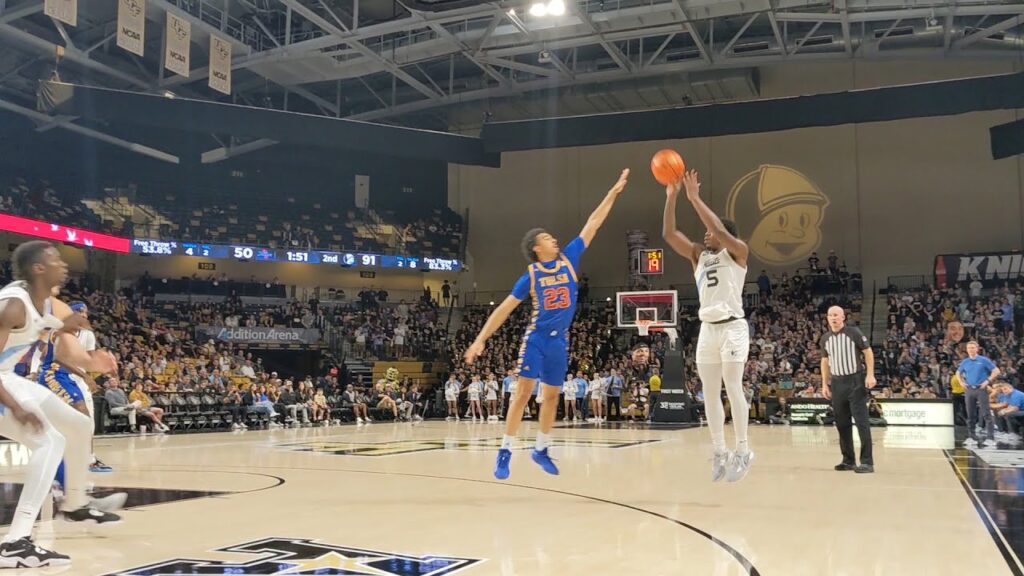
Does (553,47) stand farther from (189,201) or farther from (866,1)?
(189,201)

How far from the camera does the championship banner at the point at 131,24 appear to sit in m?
15.0

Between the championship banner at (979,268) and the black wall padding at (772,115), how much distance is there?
631 centimetres

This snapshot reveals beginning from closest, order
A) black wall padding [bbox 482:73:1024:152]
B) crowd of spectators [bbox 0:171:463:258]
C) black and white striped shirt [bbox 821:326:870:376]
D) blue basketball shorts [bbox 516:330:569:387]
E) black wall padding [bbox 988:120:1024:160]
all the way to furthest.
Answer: blue basketball shorts [bbox 516:330:569:387] < black and white striped shirt [bbox 821:326:870:376] < black wall padding [bbox 482:73:1024:152] < black wall padding [bbox 988:120:1024:160] < crowd of spectators [bbox 0:171:463:258]

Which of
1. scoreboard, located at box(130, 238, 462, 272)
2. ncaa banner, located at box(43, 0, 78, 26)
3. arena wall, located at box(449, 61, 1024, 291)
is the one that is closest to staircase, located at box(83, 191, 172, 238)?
scoreboard, located at box(130, 238, 462, 272)

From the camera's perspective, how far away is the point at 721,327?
6.18 metres

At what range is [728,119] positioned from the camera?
76.7 ft

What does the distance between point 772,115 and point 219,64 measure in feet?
46.3

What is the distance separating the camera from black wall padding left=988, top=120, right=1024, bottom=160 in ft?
71.7

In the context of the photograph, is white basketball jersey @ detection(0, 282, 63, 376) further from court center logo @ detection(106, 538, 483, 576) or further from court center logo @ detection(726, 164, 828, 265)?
court center logo @ detection(726, 164, 828, 265)

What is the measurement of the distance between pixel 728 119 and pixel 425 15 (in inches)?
343

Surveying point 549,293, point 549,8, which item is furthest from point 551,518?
point 549,8

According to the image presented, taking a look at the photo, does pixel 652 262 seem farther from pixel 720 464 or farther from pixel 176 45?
pixel 720 464

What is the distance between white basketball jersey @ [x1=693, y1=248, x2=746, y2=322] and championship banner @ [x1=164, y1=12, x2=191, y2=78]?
42.8 ft

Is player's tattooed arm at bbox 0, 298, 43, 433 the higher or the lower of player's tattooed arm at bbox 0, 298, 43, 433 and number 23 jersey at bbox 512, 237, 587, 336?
the lower
